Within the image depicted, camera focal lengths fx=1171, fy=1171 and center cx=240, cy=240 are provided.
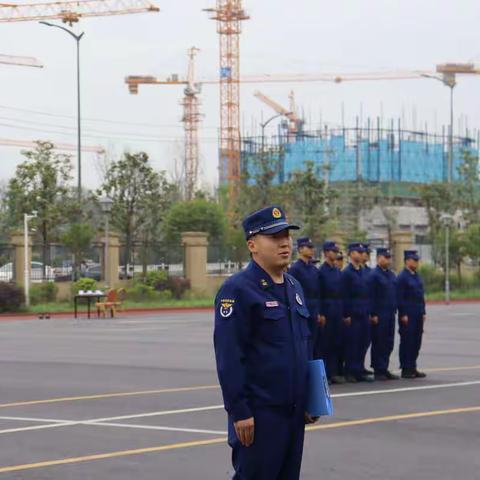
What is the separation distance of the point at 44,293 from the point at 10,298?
4.00 meters

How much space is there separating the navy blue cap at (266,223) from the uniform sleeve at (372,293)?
10.0 m

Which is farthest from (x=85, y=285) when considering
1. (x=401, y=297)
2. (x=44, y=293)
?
(x=401, y=297)

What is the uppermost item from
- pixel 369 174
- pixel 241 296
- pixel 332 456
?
pixel 369 174

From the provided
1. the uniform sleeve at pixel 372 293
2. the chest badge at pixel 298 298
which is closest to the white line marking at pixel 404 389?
the uniform sleeve at pixel 372 293

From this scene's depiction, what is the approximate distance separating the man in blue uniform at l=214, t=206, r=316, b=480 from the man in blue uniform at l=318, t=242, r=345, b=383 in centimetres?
947

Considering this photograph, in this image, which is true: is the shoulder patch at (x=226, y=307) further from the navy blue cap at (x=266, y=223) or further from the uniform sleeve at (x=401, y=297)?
the uniform sleeve at (x=401, y=297)

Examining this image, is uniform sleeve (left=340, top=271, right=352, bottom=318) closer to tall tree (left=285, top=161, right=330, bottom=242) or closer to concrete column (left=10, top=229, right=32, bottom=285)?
concrete column (left=10, top=229, right=32, bottom=285)

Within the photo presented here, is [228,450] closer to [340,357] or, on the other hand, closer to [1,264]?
[340,357]

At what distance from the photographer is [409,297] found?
1681 centimetres

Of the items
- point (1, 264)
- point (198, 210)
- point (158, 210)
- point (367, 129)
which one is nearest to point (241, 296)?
point (1, 264)

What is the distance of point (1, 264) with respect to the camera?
45094 millimetres

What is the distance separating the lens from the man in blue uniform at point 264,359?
619 cm

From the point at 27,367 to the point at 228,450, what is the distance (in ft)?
29.6

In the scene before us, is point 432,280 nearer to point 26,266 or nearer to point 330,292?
point 26,266
